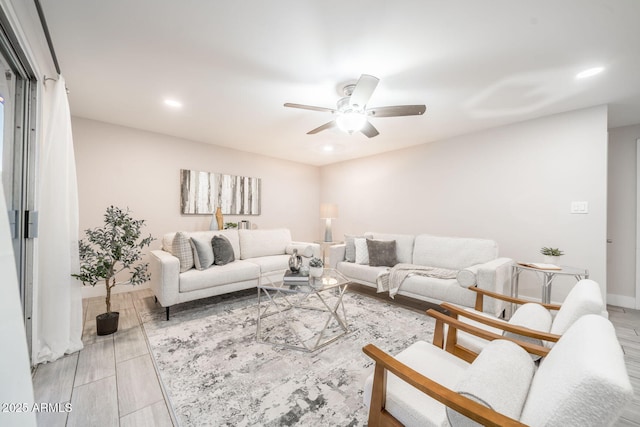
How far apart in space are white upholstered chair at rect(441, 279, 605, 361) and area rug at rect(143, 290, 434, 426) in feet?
2.07

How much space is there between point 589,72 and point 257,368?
12.1 ft

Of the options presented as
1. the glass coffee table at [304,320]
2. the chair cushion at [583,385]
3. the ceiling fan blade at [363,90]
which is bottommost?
the glass coffee table at [304,320]

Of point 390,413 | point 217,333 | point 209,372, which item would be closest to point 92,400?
point 209,372

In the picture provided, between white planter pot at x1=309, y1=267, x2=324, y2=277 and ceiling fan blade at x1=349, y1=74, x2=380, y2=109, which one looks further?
white planter pot at x1=309, y1=267, x2=324, y2=277

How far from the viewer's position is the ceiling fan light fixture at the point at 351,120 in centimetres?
229

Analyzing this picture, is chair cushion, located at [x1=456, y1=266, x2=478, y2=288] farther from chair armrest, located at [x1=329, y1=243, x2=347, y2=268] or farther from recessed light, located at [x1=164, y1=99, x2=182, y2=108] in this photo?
recessed light, located at [x1=164, y1=99, x2=182, y2=108]

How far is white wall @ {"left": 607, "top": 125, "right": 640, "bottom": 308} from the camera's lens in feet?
10.4

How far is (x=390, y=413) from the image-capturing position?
1029mm

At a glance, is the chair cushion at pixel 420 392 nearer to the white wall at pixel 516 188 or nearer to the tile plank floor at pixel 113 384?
the tile plank floor at pixel 113 384

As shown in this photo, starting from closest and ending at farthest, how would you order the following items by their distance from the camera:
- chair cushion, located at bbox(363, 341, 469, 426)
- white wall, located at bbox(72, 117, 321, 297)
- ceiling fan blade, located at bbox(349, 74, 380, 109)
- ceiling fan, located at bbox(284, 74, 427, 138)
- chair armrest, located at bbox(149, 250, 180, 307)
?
chair cushion, located at bbox(363, 341, 469, 426)
ceiling fan blade, located at bbox(349, 74, 380, 109)
ceiling fan, located at bbox(284, 74, 427, 138)
chair armrest, located at bbox(149, 250, 180, 307)
white wall, located at bbox(72, 117, 321, 297)

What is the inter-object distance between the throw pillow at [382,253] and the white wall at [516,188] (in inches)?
38.1

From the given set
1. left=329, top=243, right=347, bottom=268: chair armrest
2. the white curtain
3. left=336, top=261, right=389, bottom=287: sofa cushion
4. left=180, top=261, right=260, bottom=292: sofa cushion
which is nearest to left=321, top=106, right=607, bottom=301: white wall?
left=329, top=243, right=347, bottom=268: chair armrest

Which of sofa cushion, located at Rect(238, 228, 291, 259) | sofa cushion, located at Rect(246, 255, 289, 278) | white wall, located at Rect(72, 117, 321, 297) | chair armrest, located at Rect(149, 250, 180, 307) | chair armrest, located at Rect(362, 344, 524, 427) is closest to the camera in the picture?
chair armrest, located at Rect(362, 344, 524, 427)

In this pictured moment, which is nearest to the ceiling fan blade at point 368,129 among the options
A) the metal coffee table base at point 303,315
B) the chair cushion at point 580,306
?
the metal coffee table base at point 303,315
